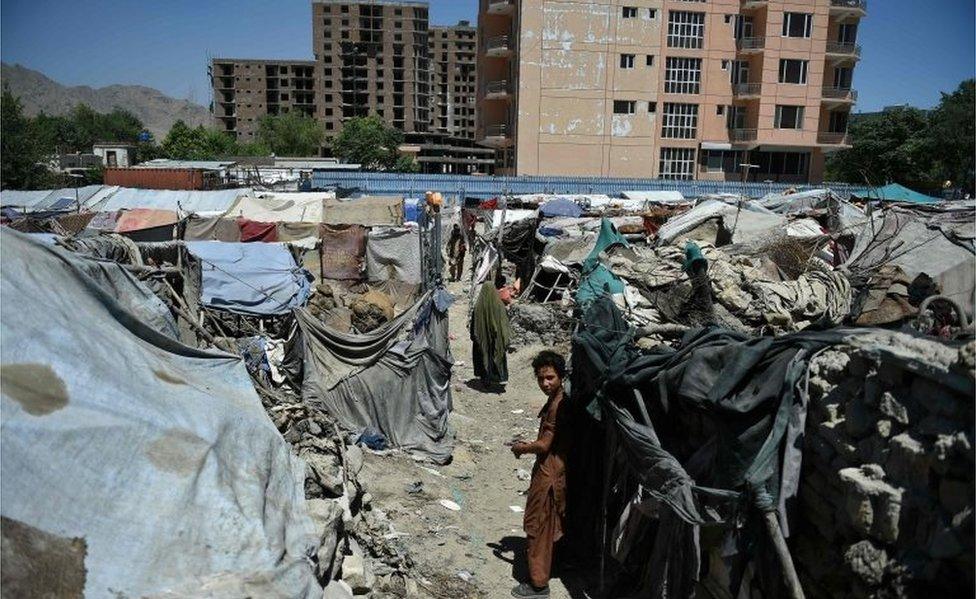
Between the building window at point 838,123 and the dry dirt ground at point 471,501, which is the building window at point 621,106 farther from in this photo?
the dry dirt ground at point 471,501

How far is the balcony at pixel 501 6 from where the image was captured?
40.5 m

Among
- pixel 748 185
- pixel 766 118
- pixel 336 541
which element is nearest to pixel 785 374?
pixel 336 541

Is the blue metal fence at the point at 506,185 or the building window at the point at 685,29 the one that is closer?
the blue metal fence at the point at 506,185

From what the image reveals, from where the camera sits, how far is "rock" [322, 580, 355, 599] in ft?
12.3

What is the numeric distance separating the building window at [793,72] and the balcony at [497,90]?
16.1 meters

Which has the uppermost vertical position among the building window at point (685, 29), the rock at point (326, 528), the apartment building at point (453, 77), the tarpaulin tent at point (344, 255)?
the apartment building at point (453, 77)

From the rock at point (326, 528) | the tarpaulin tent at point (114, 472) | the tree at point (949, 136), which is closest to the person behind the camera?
the tarpaulin tent at point (114, 472)

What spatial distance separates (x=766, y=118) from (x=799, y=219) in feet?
90.1

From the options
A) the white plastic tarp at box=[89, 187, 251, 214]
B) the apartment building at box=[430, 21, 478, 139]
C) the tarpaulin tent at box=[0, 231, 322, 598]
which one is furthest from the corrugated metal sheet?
the apartment building at box=[430, 21, 478, 139]

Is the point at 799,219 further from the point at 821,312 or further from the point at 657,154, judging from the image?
the point at 657,154

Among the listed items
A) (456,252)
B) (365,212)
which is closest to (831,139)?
(456,252)

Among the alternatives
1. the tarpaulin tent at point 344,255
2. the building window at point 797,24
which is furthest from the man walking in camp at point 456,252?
the building window at point 797,24

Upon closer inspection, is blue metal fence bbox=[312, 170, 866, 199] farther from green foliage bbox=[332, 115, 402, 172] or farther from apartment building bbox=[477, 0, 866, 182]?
green foliage bbox=[332, 115, 402, 172]

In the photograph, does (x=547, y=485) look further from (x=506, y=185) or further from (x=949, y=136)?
(x=949, y=136)
